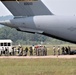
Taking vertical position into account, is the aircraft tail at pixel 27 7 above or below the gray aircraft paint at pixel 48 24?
above

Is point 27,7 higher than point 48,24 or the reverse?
higher

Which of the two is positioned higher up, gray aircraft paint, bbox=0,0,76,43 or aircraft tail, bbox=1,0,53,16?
aircraft tail, bbox=1,0,53,16

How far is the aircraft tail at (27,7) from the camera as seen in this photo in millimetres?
56312

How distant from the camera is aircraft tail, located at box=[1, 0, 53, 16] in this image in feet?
185

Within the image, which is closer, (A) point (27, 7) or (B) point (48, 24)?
(B) point (48, 24)

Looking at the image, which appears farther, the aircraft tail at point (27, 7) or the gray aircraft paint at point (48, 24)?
the aircraft tail at point (27, 7)

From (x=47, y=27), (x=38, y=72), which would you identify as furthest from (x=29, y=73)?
(x=47, y=27)

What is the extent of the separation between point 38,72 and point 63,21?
2422 centimetres

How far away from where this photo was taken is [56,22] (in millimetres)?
55219

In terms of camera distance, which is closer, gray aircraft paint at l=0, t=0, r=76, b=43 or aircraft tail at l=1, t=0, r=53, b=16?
gray aircraft paint at l=0, t=0, r=76, b=43

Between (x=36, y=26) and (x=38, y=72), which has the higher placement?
(x=36, y=26)

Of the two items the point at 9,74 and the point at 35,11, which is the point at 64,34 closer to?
the point at 35,11

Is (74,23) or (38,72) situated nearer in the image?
(38,72)

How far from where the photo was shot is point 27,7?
56.4 metres
